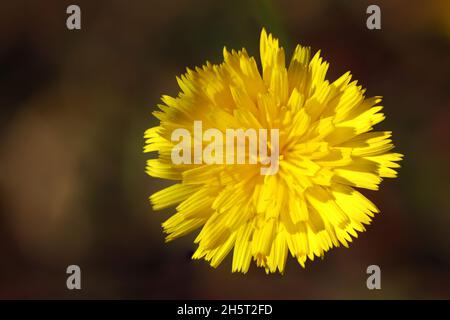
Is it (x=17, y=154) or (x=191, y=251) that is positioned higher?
(x=17, y=154)

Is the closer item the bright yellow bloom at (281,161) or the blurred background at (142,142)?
the bright yellow bloom at (281,161)

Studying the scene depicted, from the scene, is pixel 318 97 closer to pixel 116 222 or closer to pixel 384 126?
pixel 384 126

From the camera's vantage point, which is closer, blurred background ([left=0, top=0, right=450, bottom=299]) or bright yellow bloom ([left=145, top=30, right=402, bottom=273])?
bright yellow bloom ([left=145, top=30, right=402, bottom=273])

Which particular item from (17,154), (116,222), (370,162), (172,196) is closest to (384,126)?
(370,162)

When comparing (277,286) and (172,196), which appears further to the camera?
(277,286)
